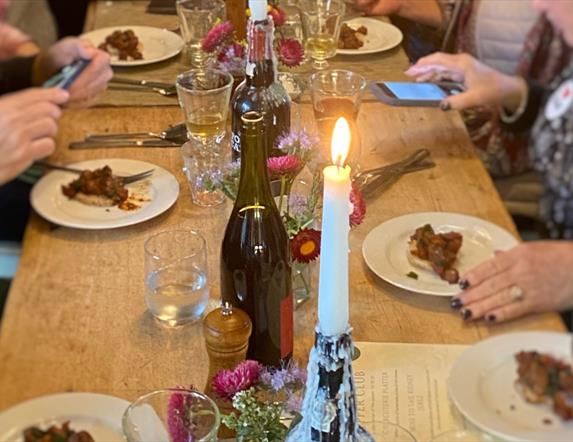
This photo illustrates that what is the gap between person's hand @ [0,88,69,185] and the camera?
990mm

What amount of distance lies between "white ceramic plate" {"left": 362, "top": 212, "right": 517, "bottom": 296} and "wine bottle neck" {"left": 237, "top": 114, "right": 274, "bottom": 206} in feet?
0.52

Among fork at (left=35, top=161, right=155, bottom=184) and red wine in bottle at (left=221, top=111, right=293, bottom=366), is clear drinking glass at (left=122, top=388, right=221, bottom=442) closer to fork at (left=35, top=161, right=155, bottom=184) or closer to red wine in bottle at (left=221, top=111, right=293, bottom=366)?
red wine in bottle at (left=221, top=111, right=293, bottom=366)

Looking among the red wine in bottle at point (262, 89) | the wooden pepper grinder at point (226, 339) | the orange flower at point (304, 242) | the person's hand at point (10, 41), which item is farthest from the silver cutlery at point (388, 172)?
the person's hand at point (10, 41)

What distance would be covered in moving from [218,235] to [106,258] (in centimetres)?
11

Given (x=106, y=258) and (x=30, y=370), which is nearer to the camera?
(x=30, y=370)

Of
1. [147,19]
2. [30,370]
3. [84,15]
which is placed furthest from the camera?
→ [84,15]

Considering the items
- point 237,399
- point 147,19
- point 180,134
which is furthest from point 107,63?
point 237,399

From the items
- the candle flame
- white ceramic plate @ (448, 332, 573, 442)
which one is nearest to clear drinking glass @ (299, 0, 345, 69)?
white ceramic plate @ (448, 332, 573, 442)

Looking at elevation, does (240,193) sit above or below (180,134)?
above

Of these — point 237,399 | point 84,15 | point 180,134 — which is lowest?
point 84,15

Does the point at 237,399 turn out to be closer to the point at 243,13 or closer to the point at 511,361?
the point at 511,361

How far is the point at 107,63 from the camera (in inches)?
46.5

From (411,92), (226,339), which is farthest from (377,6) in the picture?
(226,339)

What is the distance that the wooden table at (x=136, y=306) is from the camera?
708 millimetres
